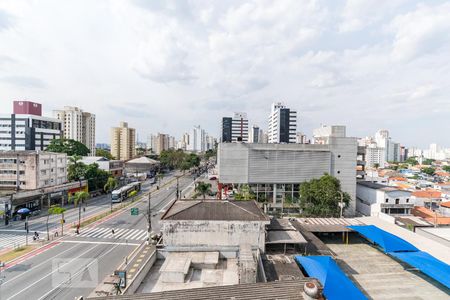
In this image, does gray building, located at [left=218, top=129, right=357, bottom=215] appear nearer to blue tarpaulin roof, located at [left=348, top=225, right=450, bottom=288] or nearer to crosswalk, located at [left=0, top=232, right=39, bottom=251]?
blue tarpaulin roof, located at [left=348, top=225, right=450, bottom=288]

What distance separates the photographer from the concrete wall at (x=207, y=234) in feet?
69.2

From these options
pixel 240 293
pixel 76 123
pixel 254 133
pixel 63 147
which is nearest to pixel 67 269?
pixel 240 293

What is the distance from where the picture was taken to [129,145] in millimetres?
148625

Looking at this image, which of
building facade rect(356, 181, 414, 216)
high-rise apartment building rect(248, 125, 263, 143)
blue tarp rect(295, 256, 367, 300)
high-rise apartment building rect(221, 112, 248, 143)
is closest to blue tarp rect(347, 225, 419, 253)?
blue tarp rect(295, 256, 367, 300)

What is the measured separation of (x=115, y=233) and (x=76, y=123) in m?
112

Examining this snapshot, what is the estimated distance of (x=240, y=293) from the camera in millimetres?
11422

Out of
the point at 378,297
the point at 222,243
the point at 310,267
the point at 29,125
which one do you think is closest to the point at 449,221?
the point at 378,297

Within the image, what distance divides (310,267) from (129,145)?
14443 cm

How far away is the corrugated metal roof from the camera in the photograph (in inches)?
439

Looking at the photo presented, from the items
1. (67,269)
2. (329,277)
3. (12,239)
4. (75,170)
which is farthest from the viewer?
(75,170)

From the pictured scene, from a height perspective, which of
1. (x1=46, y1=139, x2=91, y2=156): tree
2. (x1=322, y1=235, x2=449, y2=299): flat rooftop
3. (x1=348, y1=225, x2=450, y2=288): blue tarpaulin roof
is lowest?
(x1=322, y1=235, x2=449, y2=299): flat rooftop

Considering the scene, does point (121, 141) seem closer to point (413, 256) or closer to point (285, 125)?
point (285, 125)

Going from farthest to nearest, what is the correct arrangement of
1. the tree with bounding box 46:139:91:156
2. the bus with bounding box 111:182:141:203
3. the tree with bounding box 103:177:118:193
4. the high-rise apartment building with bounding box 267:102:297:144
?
the high-rise apartment building with bounding box 267:102:297:144 → the tree with bounding box 46:139:91:156 → the tree with bounding box 103:177:118:193 → the bus with bounding box 111:182:141:203

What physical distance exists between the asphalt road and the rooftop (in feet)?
32.9
